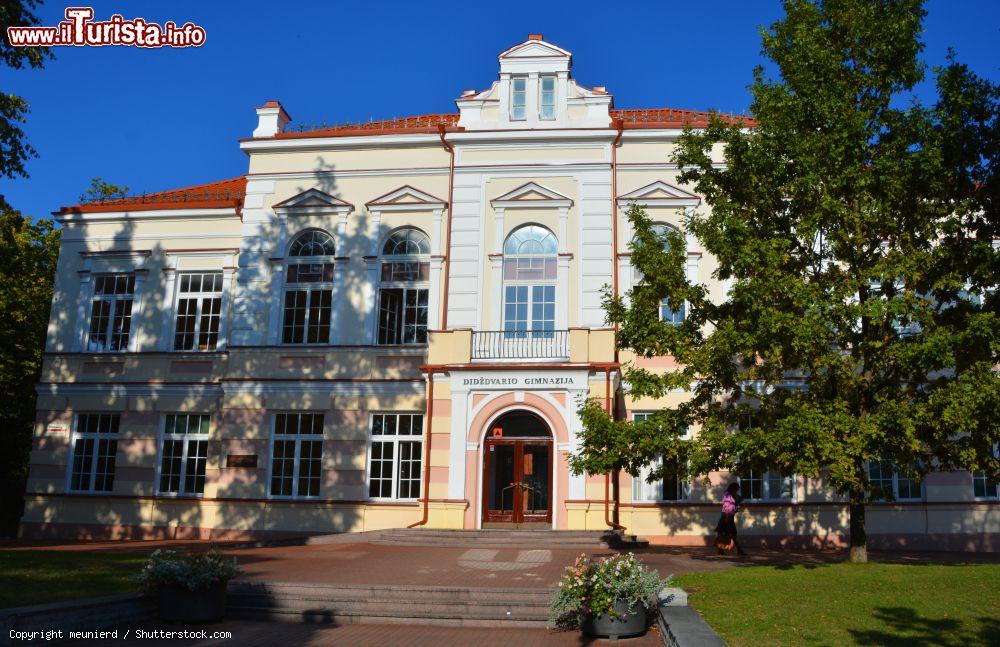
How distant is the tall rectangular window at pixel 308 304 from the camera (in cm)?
2250

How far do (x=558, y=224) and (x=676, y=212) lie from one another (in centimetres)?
320

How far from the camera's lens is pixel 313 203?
23125 millimetres

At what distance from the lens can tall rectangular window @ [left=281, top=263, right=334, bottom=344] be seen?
73.8 ft

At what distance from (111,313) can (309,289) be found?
6541 mm

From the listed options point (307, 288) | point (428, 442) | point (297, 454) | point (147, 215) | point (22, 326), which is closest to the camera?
point (428, 442)

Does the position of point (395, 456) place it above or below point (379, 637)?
above

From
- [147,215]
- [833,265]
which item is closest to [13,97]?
[147,215]

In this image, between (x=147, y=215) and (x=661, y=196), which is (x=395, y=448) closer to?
(x=661, y=196)

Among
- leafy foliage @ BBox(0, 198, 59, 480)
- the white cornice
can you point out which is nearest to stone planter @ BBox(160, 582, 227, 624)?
the white cornice

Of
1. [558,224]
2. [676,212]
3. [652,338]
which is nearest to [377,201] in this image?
[558,224]

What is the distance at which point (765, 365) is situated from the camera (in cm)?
1427

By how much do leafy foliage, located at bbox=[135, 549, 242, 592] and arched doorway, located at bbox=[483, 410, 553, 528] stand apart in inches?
376

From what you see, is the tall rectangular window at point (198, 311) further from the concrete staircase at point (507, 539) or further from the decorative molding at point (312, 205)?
the concrete staircase at point (507, 539)

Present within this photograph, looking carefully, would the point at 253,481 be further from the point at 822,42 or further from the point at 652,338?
the point at 822,42
